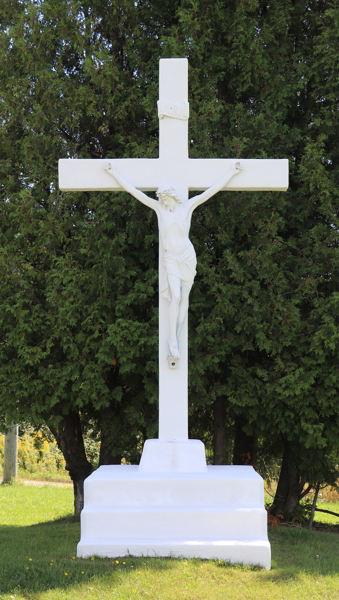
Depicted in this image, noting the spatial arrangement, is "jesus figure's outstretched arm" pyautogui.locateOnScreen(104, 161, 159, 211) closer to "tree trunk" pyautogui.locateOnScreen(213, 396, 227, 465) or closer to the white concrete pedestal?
the white concrete pedestal

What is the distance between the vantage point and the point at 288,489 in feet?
29.1

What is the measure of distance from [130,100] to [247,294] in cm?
286

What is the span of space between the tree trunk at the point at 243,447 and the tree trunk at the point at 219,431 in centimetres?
36

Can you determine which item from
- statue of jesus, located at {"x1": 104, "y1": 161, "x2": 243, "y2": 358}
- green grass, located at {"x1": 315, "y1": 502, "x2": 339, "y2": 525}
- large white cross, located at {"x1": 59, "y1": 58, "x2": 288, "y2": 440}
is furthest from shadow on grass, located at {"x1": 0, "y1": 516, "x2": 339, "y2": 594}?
green grass, located at {"x1": 315, "y1": 502, "x2": 339, "y2": 525}

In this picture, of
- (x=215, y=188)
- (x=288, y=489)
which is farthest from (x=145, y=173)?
(x=288, y=489)

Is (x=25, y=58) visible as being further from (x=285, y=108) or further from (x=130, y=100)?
(x=285, y=108)

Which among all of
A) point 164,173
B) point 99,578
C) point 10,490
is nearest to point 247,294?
point 164,173

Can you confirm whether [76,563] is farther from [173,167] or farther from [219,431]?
[219,431]

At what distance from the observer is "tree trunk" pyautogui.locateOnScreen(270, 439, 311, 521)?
345 inches

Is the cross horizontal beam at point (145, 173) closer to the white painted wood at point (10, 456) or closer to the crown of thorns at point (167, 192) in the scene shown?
the crown of thorns at point (167, 192)

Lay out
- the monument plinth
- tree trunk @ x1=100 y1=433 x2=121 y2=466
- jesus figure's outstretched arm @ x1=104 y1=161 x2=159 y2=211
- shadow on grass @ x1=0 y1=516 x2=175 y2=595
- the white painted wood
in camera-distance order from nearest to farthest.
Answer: shadow on grass @ x1=0 y1=516 x2=175 y2=595, the monument plinth, jesus figure's outstretched arm @ x1=104 y1=161 x2=159 y2=211, tree trunk @ x1=100 y1=433 x2=121 y2=466, the white painted wood

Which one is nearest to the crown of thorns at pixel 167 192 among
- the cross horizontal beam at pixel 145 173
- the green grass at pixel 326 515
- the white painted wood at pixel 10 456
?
the cross horizontal beam at pixel 145 173

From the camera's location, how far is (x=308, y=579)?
4.82 m

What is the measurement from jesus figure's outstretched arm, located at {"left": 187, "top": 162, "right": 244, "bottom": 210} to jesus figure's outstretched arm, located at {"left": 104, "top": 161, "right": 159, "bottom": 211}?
1.05ft
